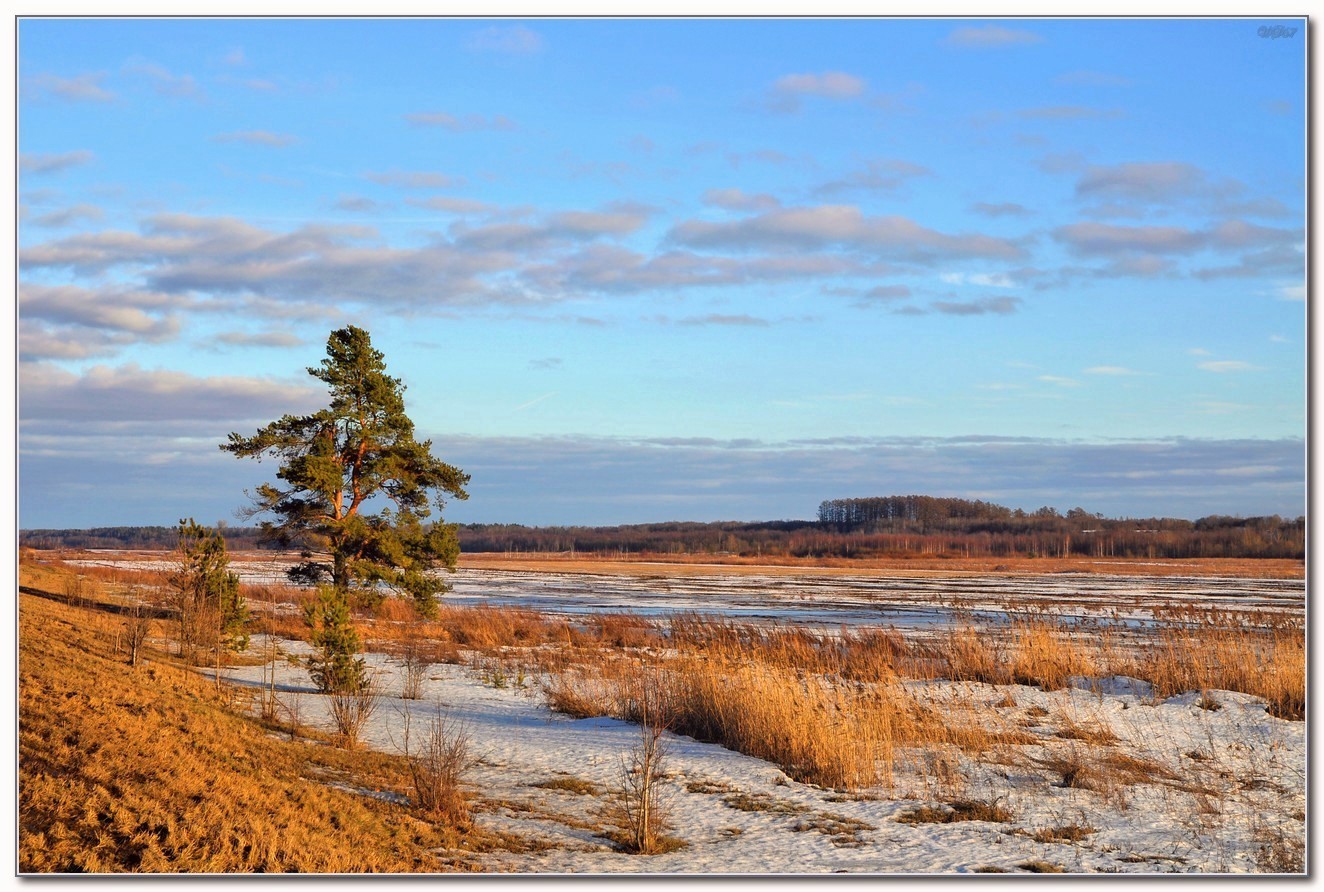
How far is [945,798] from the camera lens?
9.99 m

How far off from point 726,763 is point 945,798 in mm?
2532

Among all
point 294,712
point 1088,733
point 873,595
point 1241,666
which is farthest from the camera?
point 873,595

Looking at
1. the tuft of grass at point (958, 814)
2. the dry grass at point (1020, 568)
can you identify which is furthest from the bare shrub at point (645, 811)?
the dry grass at point (1020, 568)

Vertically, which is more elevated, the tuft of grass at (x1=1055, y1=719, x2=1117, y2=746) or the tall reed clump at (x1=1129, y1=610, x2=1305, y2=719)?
the tall reed clump at (x1=1129, y1=610, x2=1305, y2=719)

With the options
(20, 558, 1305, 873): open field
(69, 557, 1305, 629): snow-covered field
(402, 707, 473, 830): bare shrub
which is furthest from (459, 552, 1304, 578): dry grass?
(402, 707, 473, 830): bare shrub

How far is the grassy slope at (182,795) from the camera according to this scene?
6844 millimetres

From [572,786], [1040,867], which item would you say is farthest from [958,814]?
[572,786]

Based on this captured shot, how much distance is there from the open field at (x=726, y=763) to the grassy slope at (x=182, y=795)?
3 centimetres

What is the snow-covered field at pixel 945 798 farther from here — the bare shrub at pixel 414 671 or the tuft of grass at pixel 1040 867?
the bare shrub at pixel 414 671

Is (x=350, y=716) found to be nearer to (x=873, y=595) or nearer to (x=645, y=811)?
(x=645, y=811)

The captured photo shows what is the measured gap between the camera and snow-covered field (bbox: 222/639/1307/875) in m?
8.23

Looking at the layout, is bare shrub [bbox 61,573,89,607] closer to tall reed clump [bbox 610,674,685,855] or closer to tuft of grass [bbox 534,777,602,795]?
tuft of grass [bbox 534,777,602,795]

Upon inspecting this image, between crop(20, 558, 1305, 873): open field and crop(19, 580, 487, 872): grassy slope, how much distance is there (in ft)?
0.10

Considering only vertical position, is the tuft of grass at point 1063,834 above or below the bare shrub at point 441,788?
below
